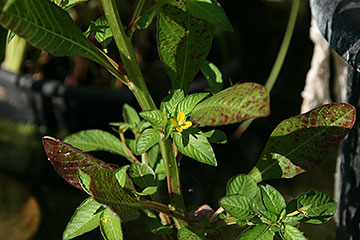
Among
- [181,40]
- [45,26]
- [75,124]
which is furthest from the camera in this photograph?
[75,124]

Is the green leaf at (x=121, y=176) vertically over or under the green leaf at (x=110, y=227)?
over

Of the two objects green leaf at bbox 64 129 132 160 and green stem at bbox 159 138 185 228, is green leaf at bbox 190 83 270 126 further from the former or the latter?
green leaf at bbox 64 129 132 160

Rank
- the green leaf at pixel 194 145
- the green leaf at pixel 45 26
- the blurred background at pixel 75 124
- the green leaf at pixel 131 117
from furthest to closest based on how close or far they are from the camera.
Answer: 1. the blurred background at pixel 75 124
2. the green leaf at pixel 131 117
3. the green leaf at pixel 194 145
4. the green leaf at pixel 45 26

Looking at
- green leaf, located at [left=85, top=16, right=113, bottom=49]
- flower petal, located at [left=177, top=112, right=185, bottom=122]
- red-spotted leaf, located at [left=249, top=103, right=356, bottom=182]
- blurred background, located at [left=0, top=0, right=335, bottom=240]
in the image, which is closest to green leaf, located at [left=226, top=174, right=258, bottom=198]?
red-spotted leaf, located at [left=249, top=103, right=356, bottom=182]

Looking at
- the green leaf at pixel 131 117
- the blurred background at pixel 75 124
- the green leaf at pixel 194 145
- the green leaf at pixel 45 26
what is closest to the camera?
the green leaf at pixel 45 26

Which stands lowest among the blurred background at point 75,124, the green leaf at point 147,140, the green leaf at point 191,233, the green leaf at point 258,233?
the blurred background at point 75,124

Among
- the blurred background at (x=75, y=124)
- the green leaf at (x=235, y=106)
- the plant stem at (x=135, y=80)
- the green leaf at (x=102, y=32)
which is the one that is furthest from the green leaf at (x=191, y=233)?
the blurred background at (x=75, y=124)

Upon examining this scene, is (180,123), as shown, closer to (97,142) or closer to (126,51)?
(126,51)

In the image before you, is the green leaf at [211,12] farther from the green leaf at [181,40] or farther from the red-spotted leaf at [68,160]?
the red-spotted leaf at [68,160]

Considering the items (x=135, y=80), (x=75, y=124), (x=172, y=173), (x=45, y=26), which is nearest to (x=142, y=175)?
(x=172, y=173)
